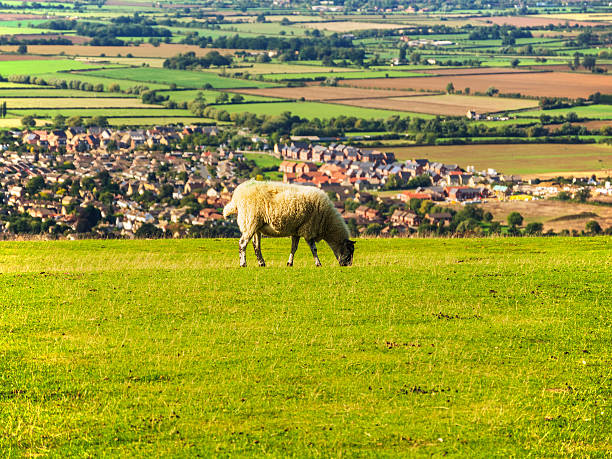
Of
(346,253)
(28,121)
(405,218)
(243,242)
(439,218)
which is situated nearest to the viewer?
(243,242)

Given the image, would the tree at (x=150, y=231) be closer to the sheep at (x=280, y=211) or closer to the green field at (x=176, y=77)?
the sheep at (x=280, y=211)

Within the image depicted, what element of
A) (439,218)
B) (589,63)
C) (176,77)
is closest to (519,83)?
(589,63)

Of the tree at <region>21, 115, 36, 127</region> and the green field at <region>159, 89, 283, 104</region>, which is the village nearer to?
the tree at <region>21, 115, 36, 127</region>

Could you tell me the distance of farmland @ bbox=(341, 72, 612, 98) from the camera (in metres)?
164

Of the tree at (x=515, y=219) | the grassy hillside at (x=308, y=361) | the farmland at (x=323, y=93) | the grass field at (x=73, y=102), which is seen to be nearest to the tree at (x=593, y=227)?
the tree at (x=515, y=219)

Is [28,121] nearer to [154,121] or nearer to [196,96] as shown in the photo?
[154,121]

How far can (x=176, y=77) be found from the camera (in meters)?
185

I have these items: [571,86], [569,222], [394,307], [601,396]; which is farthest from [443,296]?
[571,86]

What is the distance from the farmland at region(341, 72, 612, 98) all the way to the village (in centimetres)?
4922

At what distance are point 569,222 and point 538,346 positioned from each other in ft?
212

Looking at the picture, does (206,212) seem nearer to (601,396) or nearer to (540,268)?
(540,268)

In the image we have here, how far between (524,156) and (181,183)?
46253 mm

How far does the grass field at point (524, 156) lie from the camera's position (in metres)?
110

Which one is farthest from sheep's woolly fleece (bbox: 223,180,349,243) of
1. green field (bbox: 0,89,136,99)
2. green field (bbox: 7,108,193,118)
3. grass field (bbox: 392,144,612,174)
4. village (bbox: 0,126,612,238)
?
green field (bbox: 0,89,136,99)
